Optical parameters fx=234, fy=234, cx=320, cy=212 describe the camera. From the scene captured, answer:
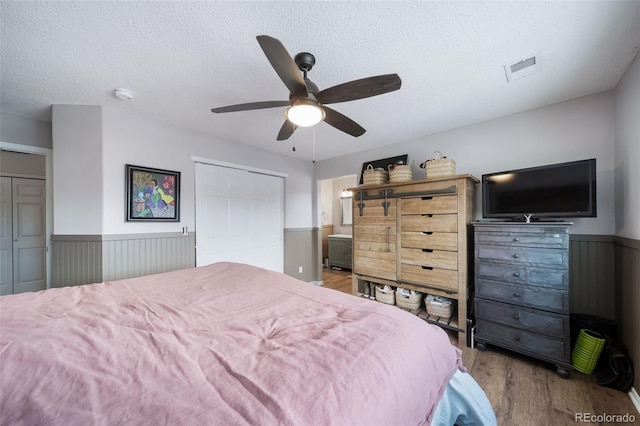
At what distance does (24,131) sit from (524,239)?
16.1ft

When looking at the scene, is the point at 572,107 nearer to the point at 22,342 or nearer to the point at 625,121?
the point at 625,121

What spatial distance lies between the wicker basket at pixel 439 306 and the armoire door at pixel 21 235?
477cm

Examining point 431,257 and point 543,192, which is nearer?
point 543,192

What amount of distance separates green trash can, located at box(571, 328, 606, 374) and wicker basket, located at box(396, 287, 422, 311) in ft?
4.08

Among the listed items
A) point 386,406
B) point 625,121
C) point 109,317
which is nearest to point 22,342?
point 109,317

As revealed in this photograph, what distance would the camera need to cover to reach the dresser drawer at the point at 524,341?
186cm

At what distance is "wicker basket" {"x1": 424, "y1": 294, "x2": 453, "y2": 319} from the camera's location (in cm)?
250

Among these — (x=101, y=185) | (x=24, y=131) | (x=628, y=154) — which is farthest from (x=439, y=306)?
(x=24, y=131)

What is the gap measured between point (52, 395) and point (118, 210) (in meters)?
2.31

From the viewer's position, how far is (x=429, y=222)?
8.25 feet

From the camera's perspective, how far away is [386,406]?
0.69 m

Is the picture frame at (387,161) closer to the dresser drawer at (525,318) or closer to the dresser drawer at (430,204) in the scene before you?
the dresser drawer at (430,204)

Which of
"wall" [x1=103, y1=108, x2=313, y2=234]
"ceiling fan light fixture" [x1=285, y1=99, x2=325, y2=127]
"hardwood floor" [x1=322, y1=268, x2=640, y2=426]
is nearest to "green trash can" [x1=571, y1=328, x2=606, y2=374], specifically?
"hardwood floor" [x1=322, y1=268, x2=640, y2=426]

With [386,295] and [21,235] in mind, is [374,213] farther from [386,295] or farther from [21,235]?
[21,235]
